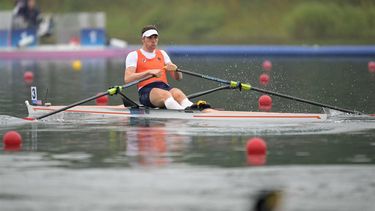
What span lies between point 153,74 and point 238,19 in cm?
2953

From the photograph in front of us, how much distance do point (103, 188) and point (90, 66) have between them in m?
22.4

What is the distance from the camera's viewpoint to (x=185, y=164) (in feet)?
36.7

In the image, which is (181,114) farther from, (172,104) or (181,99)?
(181,99)

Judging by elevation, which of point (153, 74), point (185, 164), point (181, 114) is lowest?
point (185, 164)

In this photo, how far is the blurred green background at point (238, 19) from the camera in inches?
1651

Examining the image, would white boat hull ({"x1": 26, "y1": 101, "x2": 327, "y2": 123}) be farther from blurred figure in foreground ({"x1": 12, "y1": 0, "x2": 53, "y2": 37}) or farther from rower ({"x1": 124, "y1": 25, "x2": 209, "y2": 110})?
blurred figure in foreground ({"x1": 12, "y1": 0, "x2": 53, "y2": 37})

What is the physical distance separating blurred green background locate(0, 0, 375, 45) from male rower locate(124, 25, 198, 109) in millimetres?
24030

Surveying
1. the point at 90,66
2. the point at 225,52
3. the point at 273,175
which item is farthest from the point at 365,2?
the point at 273,175

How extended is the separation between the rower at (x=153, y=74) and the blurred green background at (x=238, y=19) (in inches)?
946

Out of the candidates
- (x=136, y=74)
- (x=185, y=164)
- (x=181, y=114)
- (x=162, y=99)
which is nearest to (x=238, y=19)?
(x=136, y=74)

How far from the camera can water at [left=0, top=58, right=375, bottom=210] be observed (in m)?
9.33

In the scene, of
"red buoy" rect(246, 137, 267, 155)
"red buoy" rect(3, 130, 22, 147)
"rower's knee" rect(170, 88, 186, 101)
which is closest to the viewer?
"red buoy" rect(246, 137, 267, 155)

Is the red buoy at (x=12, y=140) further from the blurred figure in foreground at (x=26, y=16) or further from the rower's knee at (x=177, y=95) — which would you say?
the blurred figure in foreground at (x=26, y=16)

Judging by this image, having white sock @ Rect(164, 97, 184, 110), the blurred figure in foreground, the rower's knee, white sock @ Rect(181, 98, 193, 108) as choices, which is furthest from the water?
the blurred figure in foreground
